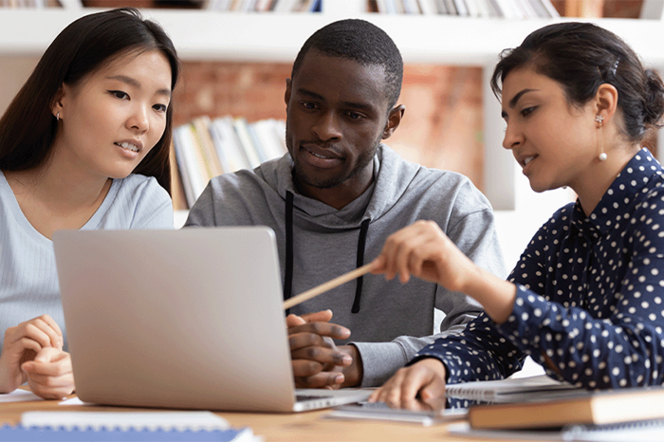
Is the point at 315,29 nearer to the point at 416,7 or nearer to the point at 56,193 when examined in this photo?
the point at 416,7

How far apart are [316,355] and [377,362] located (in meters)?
0.17

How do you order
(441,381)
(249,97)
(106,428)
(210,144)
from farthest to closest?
(249,97), (210,144), (441,381), (106,428)

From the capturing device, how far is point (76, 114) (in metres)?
1.45

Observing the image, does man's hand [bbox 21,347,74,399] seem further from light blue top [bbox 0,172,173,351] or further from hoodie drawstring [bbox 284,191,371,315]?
hoodie drawstring [bbox 284,191,371,315]

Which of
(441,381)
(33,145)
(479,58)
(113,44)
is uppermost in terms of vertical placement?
(479,58)

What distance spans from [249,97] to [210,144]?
318 mm

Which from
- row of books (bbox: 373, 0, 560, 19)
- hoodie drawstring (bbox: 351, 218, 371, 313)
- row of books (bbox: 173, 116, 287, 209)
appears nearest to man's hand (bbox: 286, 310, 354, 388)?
hoodie drawstring (bbox: 351, 218, 371, 313)

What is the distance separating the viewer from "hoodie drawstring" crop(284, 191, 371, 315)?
1.50 m

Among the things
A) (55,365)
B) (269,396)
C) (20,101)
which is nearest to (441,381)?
(269,396)

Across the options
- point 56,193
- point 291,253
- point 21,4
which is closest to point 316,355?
point 291,253

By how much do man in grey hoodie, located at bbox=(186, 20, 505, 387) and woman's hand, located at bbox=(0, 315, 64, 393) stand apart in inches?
20.1

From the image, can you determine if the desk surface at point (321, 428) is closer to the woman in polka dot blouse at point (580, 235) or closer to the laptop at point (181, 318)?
the laptop at point (181, 318)

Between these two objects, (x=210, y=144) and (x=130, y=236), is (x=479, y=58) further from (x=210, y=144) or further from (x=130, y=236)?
(x=130, y=236)

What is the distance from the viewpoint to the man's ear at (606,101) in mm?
1104
